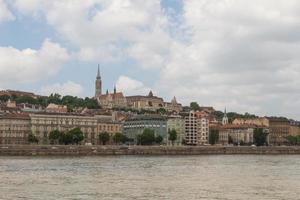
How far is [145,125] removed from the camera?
522ft

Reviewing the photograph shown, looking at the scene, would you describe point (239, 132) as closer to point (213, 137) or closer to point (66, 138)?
point (213, 137)

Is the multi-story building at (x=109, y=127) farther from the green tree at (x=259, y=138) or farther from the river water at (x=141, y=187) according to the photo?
the river water at (x=141, y=187)

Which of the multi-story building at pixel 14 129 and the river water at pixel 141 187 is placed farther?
the multi-story building at pixel 14 129

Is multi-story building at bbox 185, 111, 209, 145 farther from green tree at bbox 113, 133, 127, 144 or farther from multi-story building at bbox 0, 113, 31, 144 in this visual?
multi-story building at bbox 0, 113, 31, 144

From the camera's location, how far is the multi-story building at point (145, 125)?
15950 cm

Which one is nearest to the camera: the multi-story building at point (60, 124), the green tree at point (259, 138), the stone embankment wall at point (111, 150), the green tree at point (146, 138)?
the stone embankment wall at point (111, 150)

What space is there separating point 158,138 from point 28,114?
1119 inches

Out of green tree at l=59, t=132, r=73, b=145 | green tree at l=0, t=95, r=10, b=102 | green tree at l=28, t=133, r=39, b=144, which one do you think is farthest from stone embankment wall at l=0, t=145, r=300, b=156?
green tree at l=0, t=95, r=10, b=102

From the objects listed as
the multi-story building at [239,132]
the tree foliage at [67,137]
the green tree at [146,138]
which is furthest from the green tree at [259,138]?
the tree foliage at [67,137]

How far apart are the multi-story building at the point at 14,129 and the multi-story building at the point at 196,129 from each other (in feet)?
160

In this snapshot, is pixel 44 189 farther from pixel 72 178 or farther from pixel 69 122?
pixel 69 122

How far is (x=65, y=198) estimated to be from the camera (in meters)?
31.8

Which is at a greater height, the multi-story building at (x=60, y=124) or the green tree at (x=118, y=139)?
the multi-story building at (x=60, y=124)

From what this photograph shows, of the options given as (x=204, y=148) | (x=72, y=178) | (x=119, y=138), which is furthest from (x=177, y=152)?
(x=72, y=178)
